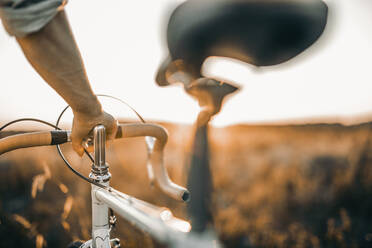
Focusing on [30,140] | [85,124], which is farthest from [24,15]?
[30,140]

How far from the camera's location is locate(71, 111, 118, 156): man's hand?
26.8 inches

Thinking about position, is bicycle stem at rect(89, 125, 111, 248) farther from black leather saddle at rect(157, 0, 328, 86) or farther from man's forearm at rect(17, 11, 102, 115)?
black leather saddle at rect(157, 0, 328, 86)

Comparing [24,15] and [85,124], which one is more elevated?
[24,15]

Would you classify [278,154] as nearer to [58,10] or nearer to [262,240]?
[262,240]

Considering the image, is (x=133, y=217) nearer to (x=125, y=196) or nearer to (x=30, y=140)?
(x=125, y=196)

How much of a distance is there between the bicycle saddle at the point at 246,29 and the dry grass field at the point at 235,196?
2.06ft

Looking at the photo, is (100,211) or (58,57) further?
(100,211)

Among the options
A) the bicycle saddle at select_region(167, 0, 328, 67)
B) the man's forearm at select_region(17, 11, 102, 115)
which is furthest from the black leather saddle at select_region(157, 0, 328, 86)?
the man's forearm at select_region(17, 11, 102, 115)

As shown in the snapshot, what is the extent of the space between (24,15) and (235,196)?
360 centimetres

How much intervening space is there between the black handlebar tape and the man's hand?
8 centimetres

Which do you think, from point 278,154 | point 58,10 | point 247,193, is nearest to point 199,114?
point 58,10

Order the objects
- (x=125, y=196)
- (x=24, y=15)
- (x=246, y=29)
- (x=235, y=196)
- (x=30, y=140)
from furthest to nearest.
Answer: (x=235, y=196) → (x=246, y=29) → (x=30, y=140) → (x=125, y=196) → (x=24, y=15)

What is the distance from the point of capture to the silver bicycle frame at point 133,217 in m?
0.35

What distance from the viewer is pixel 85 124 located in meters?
0.69
